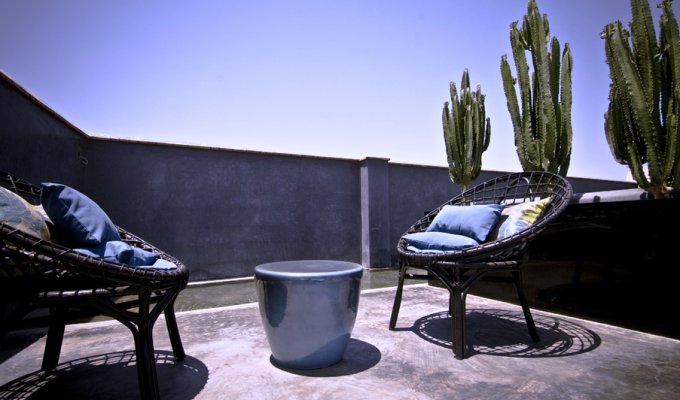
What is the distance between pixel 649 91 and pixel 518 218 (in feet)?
5.61

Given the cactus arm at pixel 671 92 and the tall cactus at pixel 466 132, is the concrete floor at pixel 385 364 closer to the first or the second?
the cactus arm at pixel 671 92

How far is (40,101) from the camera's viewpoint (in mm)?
3064

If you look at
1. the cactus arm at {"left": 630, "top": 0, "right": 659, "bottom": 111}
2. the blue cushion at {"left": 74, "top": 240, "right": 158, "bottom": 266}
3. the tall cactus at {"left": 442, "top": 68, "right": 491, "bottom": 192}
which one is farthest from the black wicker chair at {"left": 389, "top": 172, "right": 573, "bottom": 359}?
the tall cactus at {"left": 442, "top": 68, "right": 491, "bottom": 192}

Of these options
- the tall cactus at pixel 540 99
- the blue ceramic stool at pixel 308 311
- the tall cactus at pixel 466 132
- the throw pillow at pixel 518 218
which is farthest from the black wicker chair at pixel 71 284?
the tall cactus at pixel 466 132

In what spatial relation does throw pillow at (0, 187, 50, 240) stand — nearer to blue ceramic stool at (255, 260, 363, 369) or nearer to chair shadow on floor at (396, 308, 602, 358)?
blue ceramic stool at (255, 260, 363, 369)

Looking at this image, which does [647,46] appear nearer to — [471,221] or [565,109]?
[565,109]

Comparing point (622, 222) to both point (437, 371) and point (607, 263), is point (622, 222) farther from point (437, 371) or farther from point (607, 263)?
point (437, 371)

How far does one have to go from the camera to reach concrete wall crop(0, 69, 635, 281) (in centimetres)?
446

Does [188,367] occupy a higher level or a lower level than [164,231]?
lower

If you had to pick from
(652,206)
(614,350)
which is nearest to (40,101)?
(614,350)

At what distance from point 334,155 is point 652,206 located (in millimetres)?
4623

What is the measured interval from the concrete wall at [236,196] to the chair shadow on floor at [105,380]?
2.36 metres

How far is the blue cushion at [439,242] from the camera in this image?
1973mm

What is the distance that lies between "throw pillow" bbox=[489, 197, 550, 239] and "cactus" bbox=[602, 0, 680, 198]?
957 millimetres
